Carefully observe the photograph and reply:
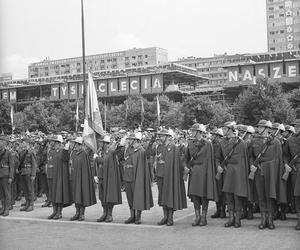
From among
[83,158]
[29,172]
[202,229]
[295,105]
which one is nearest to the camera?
[202,229]

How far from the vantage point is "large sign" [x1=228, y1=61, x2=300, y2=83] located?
71.5 metres

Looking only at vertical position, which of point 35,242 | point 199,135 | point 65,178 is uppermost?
point 199,135

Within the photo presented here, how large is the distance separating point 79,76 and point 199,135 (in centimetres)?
7674

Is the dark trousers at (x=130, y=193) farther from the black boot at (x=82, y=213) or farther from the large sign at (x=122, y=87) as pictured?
the large sign at (x=122, y=87)

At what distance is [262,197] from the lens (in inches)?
382

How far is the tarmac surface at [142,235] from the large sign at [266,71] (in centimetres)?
6275

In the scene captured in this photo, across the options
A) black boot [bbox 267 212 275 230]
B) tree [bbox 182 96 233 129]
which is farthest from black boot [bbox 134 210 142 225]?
tree [bbox 182 96 233 129]

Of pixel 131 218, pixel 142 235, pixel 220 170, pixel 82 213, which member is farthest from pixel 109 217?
pixel 220 170

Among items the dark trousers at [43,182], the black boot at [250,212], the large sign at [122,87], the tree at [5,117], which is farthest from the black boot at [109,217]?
the large sign at [122,87]

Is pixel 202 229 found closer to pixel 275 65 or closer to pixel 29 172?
pixel 29 172

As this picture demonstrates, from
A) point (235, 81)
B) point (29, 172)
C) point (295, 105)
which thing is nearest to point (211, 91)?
point (235, 81)

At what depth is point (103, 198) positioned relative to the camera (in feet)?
36.0

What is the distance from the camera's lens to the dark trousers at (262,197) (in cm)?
965

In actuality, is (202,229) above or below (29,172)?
below
